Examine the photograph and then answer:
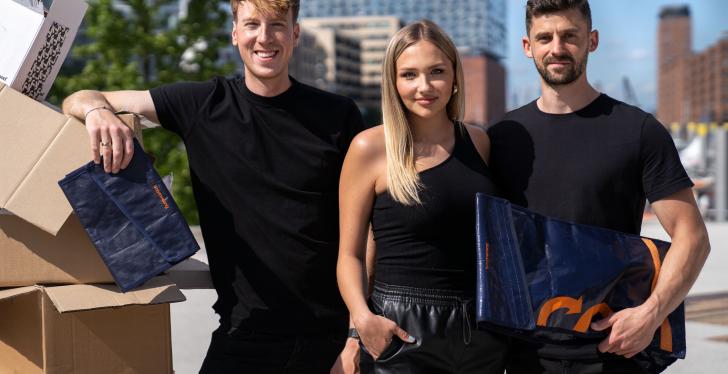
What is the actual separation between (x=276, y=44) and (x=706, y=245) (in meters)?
1.54

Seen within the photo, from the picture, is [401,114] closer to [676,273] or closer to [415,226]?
[415,226]

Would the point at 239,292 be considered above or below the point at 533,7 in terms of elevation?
below

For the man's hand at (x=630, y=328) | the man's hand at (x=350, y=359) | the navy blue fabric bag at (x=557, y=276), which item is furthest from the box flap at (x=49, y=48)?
the man's hand at (x=630, y=328)

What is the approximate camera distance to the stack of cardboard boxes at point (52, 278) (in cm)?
269

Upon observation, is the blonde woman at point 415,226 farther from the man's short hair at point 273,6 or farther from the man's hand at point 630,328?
the man's short hair at point 273,6

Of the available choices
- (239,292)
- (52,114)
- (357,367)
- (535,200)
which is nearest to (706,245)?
(535,200)

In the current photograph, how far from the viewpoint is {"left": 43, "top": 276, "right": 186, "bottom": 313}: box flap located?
106 inches

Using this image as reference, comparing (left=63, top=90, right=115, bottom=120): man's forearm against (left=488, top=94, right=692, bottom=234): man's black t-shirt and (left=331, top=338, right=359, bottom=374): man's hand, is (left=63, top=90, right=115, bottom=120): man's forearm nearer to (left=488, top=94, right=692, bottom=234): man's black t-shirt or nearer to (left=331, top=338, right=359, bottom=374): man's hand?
(left=331, top=338, right=359, bottom=374): man's hand

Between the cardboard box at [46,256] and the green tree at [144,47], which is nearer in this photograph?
the cardboard box at [46,256]

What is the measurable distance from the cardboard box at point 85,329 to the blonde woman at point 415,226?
2.12 ft

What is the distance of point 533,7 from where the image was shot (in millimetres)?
2826

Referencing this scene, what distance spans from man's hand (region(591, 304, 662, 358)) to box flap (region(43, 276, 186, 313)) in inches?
52.4

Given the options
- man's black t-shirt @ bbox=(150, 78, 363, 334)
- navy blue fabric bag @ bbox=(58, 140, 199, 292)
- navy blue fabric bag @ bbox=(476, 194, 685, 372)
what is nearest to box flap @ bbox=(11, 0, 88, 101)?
man's black t-shirt @ bbox=(150, 78, 363, 334)

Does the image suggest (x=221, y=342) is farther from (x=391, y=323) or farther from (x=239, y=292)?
(x=391, y=323)
